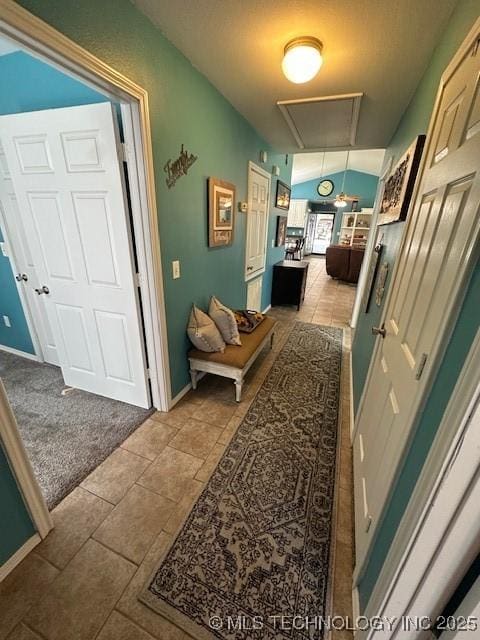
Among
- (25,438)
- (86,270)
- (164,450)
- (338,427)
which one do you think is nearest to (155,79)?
(86,270)

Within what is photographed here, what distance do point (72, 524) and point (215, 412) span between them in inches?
43.6

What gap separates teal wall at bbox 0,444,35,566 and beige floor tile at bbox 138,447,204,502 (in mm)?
553

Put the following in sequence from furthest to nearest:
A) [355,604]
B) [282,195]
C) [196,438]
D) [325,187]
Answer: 1. [325,187]
2. [282,195]
3. [196,438]
4. [355,604]

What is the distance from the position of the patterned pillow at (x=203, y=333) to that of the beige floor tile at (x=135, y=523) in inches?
43.0

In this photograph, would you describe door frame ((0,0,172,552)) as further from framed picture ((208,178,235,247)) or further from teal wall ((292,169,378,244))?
teal wall ((292,169,378,244))

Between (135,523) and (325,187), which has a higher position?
(325,187)

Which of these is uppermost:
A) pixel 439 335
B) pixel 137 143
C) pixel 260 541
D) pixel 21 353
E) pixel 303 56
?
pixel 303 56

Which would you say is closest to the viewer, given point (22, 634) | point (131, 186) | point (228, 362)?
point (22, 634)

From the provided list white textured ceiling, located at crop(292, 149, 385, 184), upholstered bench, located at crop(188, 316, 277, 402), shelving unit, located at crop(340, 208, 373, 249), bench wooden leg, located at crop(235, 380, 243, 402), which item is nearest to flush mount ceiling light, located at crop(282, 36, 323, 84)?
upholstered bench, located at crop(188, 316, 277, 402)

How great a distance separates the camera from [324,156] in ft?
24.4

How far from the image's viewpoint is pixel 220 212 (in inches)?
95.3

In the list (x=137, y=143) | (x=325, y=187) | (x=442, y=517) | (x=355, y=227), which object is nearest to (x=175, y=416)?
(x=442, y=517)

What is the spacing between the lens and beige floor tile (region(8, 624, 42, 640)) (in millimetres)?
959

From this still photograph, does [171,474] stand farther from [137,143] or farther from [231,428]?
[137,143]
